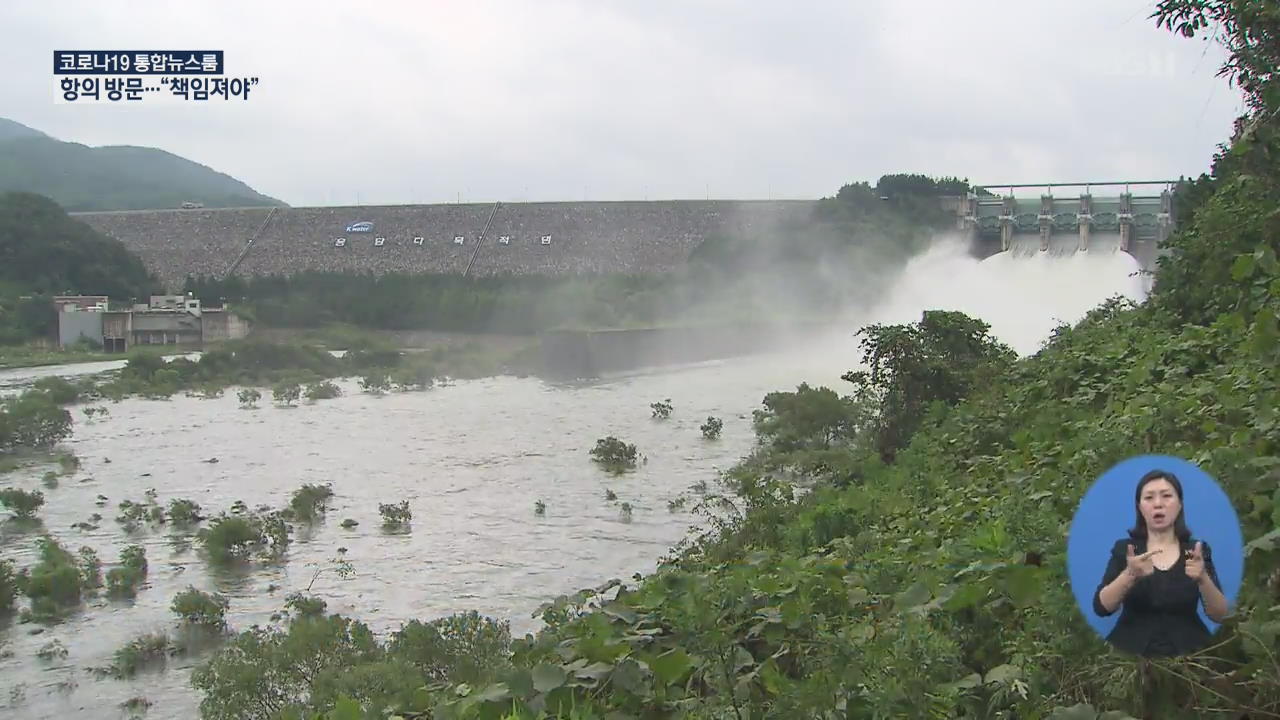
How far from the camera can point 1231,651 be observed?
2.79 meters

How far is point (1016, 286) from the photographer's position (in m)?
38.4

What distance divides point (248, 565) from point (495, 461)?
7324 mm

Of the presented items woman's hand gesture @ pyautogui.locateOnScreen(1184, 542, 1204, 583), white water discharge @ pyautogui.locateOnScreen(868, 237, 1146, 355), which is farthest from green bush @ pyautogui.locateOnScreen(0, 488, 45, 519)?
white water discharge @ pyautogui.locateOnScreen(868, 237, 1146, 355)

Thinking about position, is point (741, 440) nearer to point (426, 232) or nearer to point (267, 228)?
point (426, 232)

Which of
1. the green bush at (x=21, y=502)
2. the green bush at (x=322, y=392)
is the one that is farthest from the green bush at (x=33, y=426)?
the green bush at (x=322, y=392)

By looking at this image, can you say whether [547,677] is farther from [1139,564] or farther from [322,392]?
[322,392]

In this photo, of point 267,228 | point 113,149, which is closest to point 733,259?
point 267,228

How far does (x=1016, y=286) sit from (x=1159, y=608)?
3855cm

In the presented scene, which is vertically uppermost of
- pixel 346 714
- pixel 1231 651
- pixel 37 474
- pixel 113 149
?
pixel 113 149

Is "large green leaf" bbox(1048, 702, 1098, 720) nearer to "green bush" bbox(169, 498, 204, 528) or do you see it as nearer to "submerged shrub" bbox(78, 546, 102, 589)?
"submerged shrub" bbox(78, 546, 102, 589)

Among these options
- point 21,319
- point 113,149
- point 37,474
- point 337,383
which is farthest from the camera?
point 113,149

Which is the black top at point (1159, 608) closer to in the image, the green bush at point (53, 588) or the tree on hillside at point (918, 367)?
the tree on hillside at point (918, 367)

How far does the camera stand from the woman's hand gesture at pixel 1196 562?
189cm
